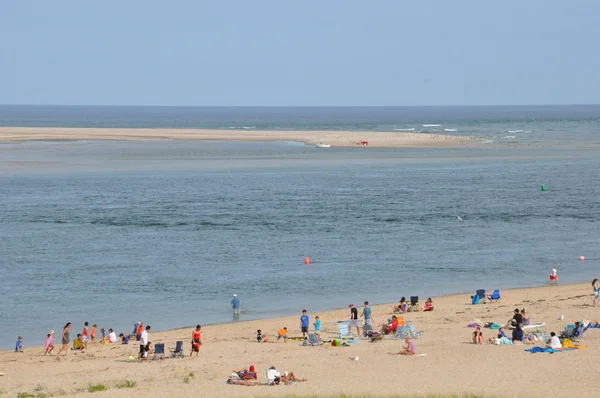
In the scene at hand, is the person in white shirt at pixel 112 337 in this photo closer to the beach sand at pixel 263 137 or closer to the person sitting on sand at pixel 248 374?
the person sitting on sand at pixel 248 374

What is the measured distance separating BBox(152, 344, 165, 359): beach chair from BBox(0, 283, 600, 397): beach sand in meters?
0.29

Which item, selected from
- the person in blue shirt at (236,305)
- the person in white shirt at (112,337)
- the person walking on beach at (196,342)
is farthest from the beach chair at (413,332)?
the person in white shirt at (112,337)

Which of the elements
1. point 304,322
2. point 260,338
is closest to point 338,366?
point 304,322

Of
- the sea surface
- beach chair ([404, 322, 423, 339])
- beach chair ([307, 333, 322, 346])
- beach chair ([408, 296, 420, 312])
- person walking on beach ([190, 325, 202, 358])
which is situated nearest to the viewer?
person walking on beach ([190, 325, 202, 358])

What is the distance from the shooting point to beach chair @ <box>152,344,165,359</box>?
26156 mm

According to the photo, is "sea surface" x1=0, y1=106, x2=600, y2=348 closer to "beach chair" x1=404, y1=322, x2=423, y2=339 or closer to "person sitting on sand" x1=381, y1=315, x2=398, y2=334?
"person sitting on sand" x1=381, y1=315, x2=398, y2=334

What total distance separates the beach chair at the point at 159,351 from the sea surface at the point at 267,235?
4.63 metres

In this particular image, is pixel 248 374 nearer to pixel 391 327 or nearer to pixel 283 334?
pixel 283 334

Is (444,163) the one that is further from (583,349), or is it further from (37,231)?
(583,349)

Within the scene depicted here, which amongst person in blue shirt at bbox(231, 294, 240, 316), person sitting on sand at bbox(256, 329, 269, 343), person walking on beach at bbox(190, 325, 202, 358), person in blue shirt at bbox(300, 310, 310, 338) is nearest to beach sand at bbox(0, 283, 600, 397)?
person sitting on sand at bbox(256, 329, 269, 343)

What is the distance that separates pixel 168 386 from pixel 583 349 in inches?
444

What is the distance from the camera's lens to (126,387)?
23047mm

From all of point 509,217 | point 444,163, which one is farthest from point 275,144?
point 509,217

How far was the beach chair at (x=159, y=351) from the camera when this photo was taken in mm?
26156
